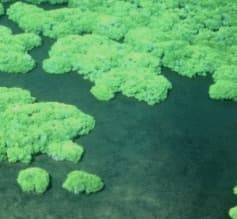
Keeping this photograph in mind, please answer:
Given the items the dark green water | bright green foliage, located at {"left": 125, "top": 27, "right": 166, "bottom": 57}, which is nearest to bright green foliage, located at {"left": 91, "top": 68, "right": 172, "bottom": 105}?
the dark green water

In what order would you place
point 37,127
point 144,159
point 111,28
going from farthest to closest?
1. point 111,28
2. point 37,127
3. point 144,159

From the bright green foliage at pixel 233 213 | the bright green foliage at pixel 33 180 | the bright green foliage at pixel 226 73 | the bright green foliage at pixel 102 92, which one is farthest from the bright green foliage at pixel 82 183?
the bright green foliage at pixel 226 73

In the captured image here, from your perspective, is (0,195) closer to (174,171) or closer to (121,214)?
(121,214)

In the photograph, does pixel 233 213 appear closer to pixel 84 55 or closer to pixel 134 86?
pixel 134 86

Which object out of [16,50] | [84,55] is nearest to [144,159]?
[84,55]

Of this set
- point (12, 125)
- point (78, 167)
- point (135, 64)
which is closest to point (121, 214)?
point (78, 167)

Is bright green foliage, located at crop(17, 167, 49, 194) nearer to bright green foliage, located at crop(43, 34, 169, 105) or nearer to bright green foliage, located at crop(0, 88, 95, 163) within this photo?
bright green foliage, located at crop(0, 88, 95, 163)
